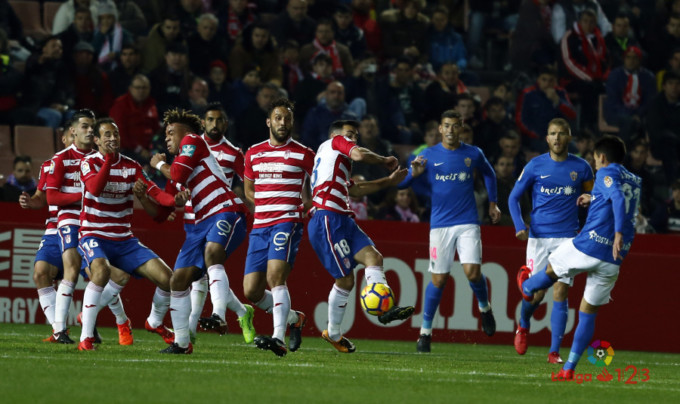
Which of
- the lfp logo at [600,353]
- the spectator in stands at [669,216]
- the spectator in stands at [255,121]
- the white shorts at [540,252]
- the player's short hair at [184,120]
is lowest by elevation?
the lfp logo at [600,353]

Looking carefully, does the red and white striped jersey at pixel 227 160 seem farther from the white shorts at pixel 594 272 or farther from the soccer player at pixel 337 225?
the white shorts at pixel 594 272

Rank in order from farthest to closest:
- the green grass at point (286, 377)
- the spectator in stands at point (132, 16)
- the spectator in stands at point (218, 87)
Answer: the spectator in stands at point (132, 16) < the spectator in stands at point (218, 87) < the green grass at point (286, 377)

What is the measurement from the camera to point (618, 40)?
1994 cm

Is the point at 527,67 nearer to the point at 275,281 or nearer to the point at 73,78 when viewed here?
the point at 73,78

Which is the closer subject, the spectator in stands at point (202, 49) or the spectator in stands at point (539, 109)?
the spectator in stands at point (202, 49)

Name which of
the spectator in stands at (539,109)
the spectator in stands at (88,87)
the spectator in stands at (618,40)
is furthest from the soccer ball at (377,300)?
the spectator in stands at (618,40)

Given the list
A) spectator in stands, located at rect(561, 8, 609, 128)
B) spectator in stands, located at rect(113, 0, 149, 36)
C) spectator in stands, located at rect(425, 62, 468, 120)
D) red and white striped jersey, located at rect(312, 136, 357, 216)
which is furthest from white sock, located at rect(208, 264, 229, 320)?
spectator in stands, located at rect(561, 8, 609, 128)

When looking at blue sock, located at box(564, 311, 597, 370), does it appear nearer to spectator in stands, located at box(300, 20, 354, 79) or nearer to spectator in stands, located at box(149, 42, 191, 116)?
spectator in stands, located at box(149, 42, 191, 116)

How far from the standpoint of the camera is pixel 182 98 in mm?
16875

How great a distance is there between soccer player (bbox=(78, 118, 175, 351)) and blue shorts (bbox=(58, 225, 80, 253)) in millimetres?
516

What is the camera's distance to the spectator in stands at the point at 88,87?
54.3ft

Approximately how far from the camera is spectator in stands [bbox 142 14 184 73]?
677 inches

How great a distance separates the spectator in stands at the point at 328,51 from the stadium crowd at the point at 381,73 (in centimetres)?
2

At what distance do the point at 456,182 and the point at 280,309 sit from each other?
3.03m
